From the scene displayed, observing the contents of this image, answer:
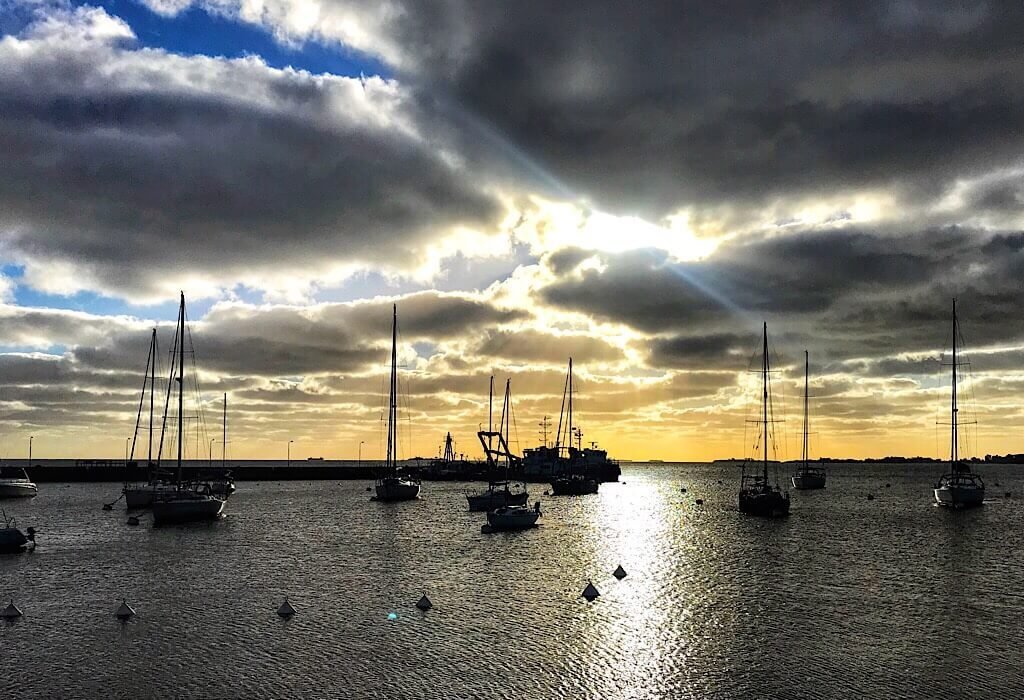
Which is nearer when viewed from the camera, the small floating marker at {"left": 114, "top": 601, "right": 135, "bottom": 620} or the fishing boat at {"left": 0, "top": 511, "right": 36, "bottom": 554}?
the small floating marker at {"left": 114, "top": 601, "right": 135, "bottom": 620}

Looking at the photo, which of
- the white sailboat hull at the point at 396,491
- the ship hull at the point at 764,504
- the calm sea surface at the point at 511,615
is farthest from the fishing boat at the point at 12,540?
the ship hull at the point at 764,504

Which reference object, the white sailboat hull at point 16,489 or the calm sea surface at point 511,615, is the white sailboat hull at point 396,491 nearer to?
the calm sea surface at point 511,615

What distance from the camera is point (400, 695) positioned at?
102ft

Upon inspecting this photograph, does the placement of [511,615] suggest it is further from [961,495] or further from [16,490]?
[16,490]

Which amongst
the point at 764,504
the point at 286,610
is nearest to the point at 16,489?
the point at 286,610

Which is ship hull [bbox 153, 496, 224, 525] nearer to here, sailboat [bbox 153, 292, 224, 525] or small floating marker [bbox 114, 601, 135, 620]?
sailboat [bbox 153, 292, 224, 525]

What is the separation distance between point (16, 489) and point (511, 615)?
13923 centimetres

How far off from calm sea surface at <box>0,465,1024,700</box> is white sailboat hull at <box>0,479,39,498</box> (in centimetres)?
7205

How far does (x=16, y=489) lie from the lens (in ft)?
484

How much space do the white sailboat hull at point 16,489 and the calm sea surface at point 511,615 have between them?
72052mm

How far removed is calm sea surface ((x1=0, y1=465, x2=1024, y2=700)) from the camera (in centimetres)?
3300

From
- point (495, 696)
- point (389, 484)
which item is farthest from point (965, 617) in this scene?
point (389, 484)

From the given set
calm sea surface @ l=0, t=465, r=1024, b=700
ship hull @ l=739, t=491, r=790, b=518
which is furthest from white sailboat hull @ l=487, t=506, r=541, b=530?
ship hull @ l=739, t=491, r=790, b=518

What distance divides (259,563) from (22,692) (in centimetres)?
3310
